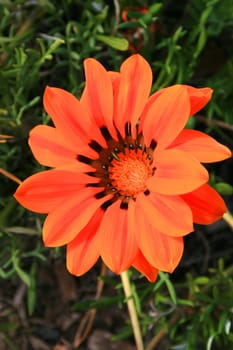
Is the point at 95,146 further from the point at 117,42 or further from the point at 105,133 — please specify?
the point at 117,42

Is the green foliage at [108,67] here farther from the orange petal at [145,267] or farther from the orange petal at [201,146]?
the orange petal at [201,146]

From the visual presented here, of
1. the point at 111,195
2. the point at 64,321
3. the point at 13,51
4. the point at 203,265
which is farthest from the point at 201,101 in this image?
the point at 64,321

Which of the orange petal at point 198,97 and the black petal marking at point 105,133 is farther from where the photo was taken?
the black petal marking at point 105,133

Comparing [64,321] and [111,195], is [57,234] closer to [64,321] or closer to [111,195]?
[111,195]

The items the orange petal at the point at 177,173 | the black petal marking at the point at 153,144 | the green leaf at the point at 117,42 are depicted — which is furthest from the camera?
the green leaf at the point at 117,42

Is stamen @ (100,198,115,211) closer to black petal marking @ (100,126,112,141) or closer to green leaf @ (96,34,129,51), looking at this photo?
black petal marking @ (100,126,112,141)

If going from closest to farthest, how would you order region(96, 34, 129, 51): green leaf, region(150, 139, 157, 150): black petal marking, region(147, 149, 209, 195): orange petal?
region(147, 149, 209, 195): orange petal < region(150, 139, 157, 150): black petal marking < region(96, 34, 129, 51): green leaf

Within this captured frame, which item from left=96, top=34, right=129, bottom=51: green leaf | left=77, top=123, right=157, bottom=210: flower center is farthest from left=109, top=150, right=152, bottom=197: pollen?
left=96, top=34, right=129, bottom=51: green leaf

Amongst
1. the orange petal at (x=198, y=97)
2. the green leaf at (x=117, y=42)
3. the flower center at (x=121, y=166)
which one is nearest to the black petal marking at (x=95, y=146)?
the flower center at (x=121, y=166)

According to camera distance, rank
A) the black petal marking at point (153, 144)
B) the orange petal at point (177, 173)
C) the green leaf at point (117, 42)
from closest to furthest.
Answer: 1. the orange petal at point (177, 173)
2. the black petal marking at point (153, 144)
3. the green leaf at point (117, 42)
